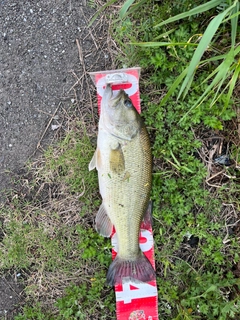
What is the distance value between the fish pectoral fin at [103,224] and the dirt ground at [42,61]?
2.59 feet

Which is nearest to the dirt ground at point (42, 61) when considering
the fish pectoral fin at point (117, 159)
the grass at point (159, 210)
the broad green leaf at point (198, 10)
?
the grass at point (159, 210)

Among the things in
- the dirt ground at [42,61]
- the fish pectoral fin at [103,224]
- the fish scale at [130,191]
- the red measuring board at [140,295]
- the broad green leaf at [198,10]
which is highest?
the broad green leaf at [198,10]

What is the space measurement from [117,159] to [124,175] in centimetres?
14

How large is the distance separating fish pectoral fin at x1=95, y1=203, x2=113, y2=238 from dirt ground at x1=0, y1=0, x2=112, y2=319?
0.79 metres

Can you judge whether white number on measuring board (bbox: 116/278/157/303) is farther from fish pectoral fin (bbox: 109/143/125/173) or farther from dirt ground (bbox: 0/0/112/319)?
dirt ground (bbox: 0/0/112/319)

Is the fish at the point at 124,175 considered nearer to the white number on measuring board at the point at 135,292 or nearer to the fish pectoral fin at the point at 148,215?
the fish pectoral fin at the point at 148,215

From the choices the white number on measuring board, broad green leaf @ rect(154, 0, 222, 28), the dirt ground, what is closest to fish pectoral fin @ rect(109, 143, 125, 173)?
the dirt ground

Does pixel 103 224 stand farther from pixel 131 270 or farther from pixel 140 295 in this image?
pixel 140 295

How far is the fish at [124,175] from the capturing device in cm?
255

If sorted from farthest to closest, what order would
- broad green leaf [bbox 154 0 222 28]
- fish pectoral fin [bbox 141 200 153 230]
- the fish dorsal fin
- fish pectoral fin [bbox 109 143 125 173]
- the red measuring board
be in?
the red measuring board → fish pectoral fin [bbox 141 200 153 230] → the fish dorsal fin → fish pectoral fin [bbox 109 143 125 173] → broad green leaf [bbox 154 0 222 28]

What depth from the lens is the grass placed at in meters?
2.97

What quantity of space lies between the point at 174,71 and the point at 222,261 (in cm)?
166

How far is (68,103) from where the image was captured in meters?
3.10

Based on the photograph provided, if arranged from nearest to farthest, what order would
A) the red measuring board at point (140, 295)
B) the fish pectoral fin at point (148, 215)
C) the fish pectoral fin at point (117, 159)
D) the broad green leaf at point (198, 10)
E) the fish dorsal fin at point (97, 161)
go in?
1. the broad green leaf at point (198, 10)
2. the fish pectoral fin at point (117, 159)
3. the fish dorsal fin at point (97, 161)
4. the fish pectoral fin at point (148, 215)
5. the red measuring board at point (140, 295)
